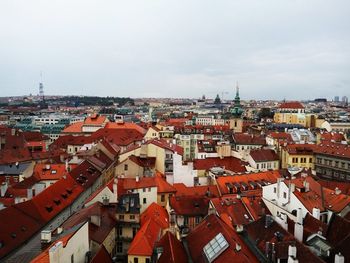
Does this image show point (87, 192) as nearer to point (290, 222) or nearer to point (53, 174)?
point (53, 174)

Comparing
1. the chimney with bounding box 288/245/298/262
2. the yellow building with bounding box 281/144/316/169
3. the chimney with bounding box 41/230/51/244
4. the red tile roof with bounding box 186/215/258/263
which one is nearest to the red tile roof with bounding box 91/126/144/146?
the yellow building with bounding box 281/144/316/169

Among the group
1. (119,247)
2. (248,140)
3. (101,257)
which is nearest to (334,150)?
(248,140)

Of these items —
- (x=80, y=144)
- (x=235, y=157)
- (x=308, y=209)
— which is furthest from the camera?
(x=80, y=144)

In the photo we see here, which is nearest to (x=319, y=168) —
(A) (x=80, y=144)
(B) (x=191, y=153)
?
(B) (x=191, y=153)

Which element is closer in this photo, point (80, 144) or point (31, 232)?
point (31, 232)

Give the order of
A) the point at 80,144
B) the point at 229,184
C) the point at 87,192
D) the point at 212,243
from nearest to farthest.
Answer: the point at 212,243 → the point at 229,184 → the point at 87,192 → the point at 80,144

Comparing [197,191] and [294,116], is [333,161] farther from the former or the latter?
[294,116]

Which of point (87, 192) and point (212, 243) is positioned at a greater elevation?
point (212, 243)

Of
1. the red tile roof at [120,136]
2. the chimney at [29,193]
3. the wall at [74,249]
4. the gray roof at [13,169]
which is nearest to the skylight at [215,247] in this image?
the wall at [74,249]
